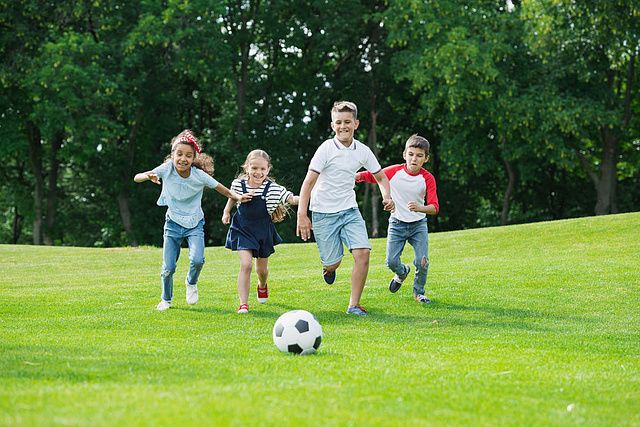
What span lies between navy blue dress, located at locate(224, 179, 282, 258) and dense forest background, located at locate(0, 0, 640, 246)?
838 inches

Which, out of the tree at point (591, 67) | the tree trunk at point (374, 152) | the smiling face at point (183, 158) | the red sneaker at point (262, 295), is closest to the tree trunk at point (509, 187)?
the tree at point (591, 67)

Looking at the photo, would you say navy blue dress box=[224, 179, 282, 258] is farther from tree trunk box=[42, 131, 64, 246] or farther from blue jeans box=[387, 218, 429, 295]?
tree trunk box=[42, 131, 64, 246]

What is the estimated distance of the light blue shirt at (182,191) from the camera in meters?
10.2

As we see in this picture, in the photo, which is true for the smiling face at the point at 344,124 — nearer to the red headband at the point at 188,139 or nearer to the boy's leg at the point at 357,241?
the boy's leg at the point at 357,241

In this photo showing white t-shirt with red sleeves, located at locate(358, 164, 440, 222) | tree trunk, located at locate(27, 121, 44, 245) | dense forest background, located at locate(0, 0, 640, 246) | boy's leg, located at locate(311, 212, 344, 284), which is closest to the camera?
boy's leg, located at locate(311, 212, 344, 284)

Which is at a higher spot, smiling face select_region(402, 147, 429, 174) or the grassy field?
smiling face select_region(402, 147, 429, 174)

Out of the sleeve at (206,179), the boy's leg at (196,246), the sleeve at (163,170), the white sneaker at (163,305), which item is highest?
→ the sleeve at (163,170)

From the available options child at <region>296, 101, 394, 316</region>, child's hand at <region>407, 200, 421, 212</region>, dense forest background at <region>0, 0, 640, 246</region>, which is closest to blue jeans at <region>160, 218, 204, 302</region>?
child at <region>296, 101, 394, 316</region>

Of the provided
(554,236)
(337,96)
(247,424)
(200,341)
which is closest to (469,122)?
(337,96)

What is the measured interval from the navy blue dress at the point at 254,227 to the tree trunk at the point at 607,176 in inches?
989

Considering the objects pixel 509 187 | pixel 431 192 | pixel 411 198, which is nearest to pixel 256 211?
pixel 411 198

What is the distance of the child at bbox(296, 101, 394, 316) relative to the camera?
9438 millimetres

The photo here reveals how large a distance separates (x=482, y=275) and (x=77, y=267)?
8637 mm

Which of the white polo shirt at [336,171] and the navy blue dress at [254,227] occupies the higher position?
the white polo shirt at [336,171]
